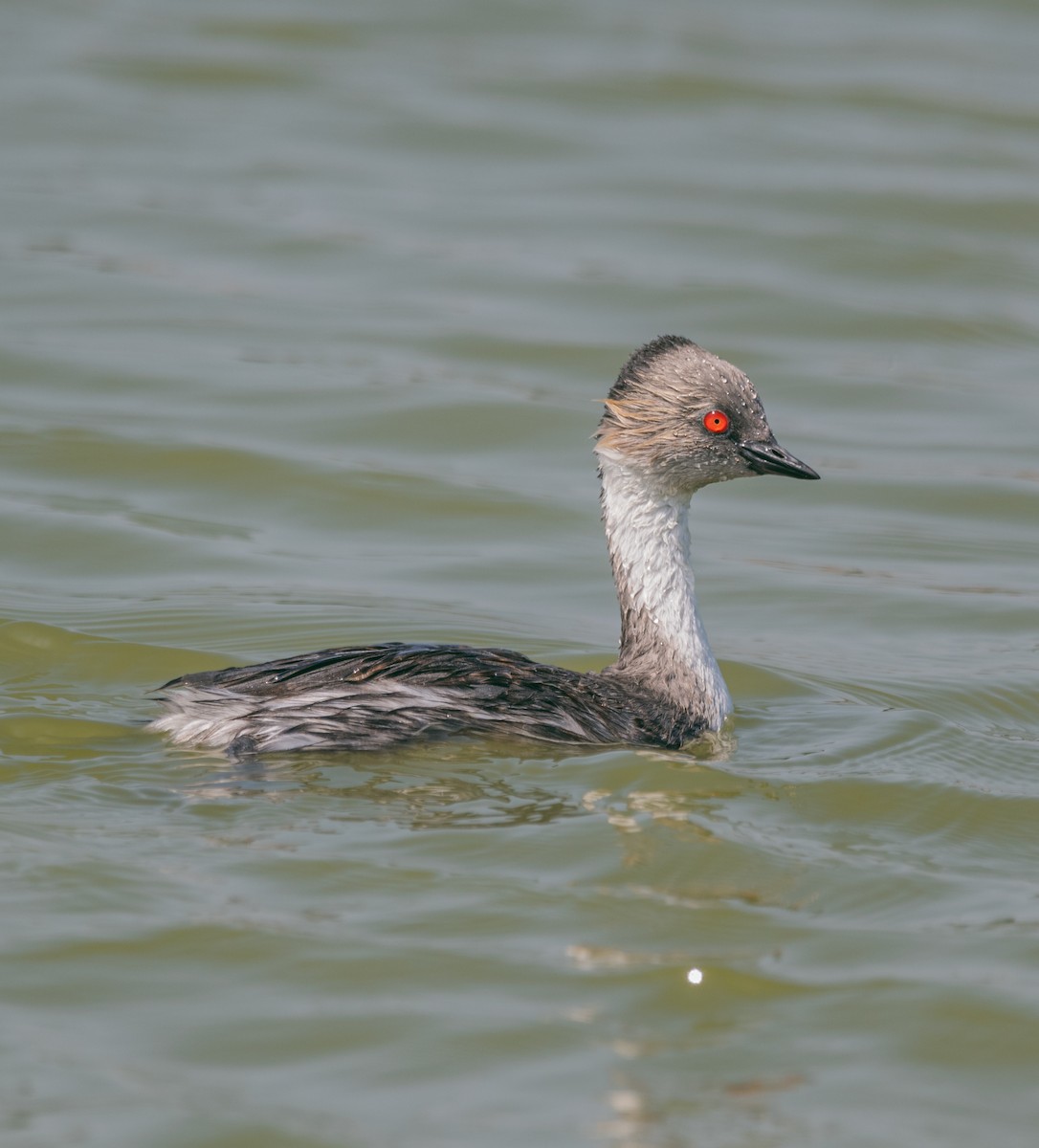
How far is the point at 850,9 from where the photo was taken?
74.9ft

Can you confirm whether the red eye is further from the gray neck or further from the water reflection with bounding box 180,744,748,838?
the water reflection with bounding box 180,744,748,838

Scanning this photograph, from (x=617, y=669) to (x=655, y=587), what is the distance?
381mm

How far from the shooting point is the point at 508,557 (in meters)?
11.1

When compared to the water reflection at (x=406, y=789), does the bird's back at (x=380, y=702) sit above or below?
above

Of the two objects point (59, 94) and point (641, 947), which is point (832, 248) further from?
point (641, 947)

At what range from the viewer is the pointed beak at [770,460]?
813 cm

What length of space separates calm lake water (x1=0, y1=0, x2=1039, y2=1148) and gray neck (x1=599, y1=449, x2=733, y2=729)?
15.7 inches

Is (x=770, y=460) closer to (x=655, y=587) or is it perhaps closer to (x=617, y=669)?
(x=655, y=587)

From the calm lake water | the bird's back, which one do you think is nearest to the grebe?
the bird's back

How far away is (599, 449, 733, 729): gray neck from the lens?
830 centimetres

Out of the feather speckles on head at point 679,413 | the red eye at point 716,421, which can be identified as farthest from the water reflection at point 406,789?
the red eye at point 716,421

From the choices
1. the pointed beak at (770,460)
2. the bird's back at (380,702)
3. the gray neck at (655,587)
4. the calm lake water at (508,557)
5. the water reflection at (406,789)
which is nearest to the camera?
the calm lake water at (508,557)

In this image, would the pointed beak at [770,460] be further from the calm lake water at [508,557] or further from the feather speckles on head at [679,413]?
the calm lake water at [508,557]

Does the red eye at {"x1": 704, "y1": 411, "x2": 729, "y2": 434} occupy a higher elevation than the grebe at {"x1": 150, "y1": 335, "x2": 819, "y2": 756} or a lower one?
higher
